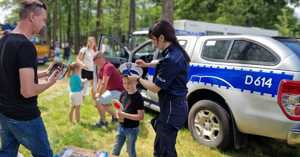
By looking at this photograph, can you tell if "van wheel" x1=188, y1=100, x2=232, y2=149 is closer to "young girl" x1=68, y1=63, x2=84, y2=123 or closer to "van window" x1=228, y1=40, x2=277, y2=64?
"van window" x1=228, y1=40, x2=277, y2=64

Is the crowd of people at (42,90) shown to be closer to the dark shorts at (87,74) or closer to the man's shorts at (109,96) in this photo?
the man's shorts at (109,96)

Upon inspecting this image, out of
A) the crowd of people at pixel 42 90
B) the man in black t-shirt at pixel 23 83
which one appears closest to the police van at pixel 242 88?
the crowd of people at pixel 42 90

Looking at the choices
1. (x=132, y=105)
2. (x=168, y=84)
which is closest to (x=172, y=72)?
(x=168, y=84)

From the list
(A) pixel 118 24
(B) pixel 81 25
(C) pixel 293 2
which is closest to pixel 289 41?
(A) pixel 118 24

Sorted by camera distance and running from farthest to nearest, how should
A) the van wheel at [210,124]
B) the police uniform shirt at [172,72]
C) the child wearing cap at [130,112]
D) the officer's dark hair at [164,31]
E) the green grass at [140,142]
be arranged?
the green grass at [140,142] → the van wheel at [210,124] → the child wearing cap at [130,112] → the officer's dark hair at [164,31] → the police uniform shirt at [172,72]

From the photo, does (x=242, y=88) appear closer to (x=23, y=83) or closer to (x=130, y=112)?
(x=130, y=112)

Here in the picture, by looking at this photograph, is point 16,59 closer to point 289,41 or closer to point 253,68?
point 253,68

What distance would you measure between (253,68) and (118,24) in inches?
1225

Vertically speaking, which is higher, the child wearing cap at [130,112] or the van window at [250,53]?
the van window at [250,53]

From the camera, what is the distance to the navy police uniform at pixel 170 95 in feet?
10.8

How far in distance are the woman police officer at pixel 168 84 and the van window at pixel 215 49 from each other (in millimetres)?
2202

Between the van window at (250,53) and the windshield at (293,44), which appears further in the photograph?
the van window at (250,53)

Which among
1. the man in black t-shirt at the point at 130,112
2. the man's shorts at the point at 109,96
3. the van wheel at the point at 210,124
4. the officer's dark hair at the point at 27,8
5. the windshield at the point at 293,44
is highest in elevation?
the officer's dark hair at the point at 27,8

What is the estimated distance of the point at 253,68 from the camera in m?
4.88
